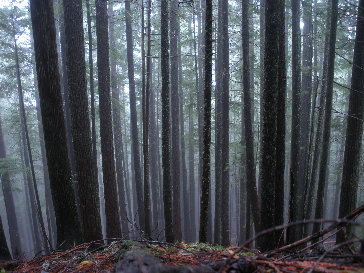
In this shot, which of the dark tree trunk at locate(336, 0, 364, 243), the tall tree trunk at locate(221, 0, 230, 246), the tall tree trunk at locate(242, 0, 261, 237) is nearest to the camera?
the dark tree trunk at locate(336, 0, 364, 243)

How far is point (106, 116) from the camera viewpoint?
891 cm

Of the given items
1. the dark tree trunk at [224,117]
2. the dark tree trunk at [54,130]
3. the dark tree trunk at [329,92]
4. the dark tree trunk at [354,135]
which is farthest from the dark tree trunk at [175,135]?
the dark tree trunk at [354,135]

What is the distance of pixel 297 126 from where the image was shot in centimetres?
1041

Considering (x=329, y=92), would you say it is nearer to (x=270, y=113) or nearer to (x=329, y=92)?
(x=329, y=92)

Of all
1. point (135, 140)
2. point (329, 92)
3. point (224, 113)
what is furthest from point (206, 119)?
point (135, 140)

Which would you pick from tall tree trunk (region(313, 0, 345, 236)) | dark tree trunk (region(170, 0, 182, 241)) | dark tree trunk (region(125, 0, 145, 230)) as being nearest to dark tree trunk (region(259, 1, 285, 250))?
tall tree trunk (region(313, 0, 345, 236))

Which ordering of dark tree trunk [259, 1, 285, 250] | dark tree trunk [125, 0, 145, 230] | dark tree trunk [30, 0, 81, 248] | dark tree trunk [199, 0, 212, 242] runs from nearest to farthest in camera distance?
dark tree trunk [259, 1, 285, 250]
dark tree trunk [30, 0, 81, 248]
dark tree trunk [199, 0, 212, 242]
dark tree trunk [125, 0, 145, 230]

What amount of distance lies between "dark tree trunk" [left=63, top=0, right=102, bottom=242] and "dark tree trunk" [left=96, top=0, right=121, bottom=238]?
193cm

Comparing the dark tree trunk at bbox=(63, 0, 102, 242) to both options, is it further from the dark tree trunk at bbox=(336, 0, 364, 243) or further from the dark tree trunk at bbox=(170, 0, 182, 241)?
the dark tree trunk at bbox=(336, 0, 364, 243)

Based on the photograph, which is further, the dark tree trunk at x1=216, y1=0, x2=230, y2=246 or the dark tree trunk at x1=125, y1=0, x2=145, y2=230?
the dark tree trunk at x1=125, y1=0, x2=145, y2=230

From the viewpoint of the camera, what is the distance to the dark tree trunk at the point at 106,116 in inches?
343

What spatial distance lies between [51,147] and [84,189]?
1601 mm

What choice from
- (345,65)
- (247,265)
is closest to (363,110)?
(247,265)

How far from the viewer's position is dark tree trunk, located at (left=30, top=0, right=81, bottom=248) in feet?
18.8
